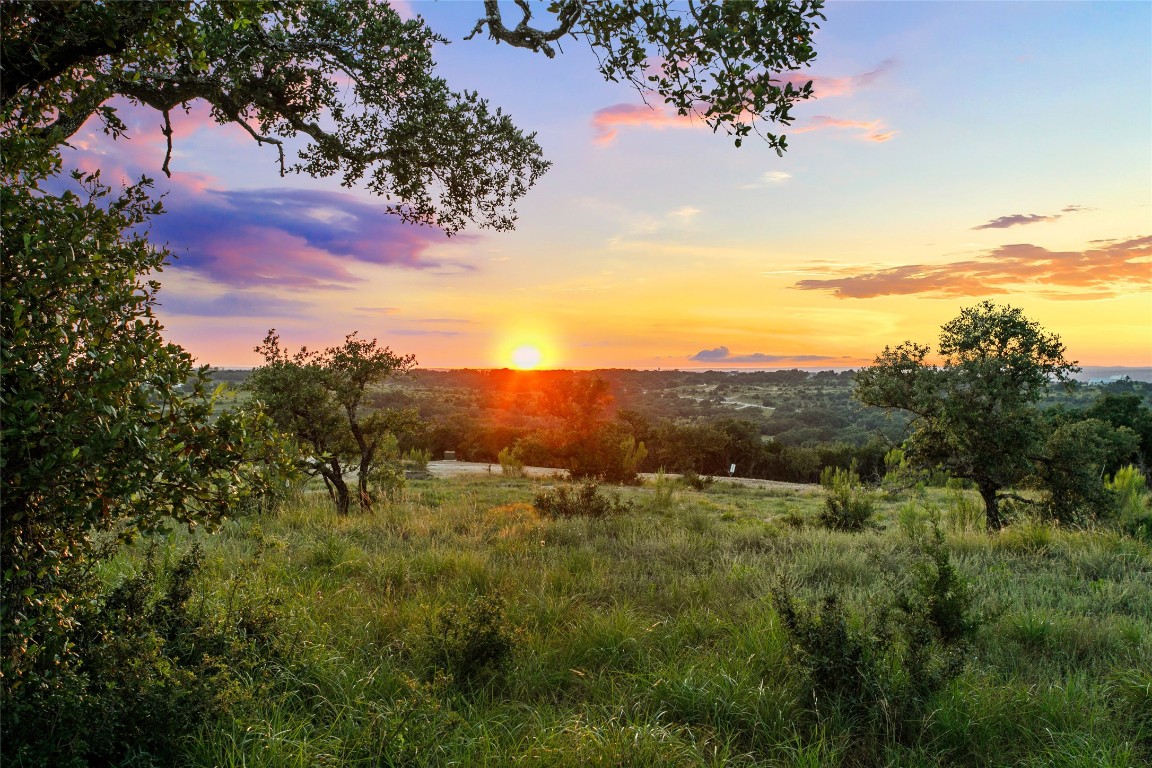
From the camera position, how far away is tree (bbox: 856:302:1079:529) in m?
11.5

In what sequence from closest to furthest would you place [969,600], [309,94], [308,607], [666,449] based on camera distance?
[969,600] → [308,607] → [309,94] → [666,449]

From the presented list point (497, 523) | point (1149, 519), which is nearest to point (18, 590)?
point (497, 523)

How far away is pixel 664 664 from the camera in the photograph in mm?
4629

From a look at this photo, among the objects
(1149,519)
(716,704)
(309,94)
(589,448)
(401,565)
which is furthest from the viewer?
(589,448)

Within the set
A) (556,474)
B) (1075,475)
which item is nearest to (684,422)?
(556,474)

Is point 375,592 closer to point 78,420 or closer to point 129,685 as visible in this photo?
point 129,685

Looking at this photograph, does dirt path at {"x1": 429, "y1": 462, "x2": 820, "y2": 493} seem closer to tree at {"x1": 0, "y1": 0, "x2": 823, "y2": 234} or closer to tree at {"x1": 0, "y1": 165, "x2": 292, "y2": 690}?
tree at {"x1": 0, "y1": 0, "x2": 823, "y2": 234}

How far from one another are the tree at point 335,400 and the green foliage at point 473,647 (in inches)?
298

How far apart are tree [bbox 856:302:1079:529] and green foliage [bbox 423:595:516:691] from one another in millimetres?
10428

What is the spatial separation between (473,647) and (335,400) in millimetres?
9058

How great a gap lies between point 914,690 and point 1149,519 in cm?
1043

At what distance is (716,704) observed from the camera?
399cm

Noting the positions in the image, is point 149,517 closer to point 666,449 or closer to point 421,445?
point 666,449

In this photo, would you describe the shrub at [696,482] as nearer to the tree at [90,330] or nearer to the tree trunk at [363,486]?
the tree trunk at [363,486]
